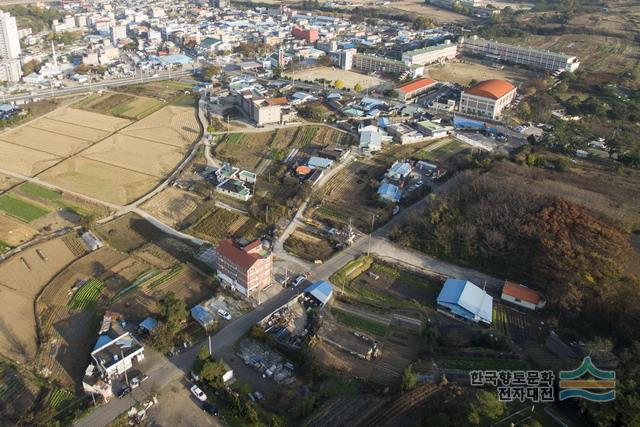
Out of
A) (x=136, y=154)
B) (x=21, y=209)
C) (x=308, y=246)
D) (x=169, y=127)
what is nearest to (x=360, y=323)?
(x=308, y=246)

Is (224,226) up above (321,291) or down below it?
below

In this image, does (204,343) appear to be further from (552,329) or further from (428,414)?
(552,329)

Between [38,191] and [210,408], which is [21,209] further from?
[210,408]

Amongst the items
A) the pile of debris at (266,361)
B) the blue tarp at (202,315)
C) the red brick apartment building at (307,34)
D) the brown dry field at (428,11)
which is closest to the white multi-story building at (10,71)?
the red brick apartment building at (307,34)

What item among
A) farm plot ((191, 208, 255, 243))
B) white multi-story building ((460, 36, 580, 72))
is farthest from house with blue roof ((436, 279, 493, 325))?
white multi-story building ((460, 36, 580, 72))

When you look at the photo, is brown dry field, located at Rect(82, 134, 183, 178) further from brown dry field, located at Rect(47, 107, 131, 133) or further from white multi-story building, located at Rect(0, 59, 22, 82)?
white multi-story building, located at Rect(0, 59, 22, 82)

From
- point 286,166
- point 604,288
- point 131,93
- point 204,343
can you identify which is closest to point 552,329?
point 604,288
